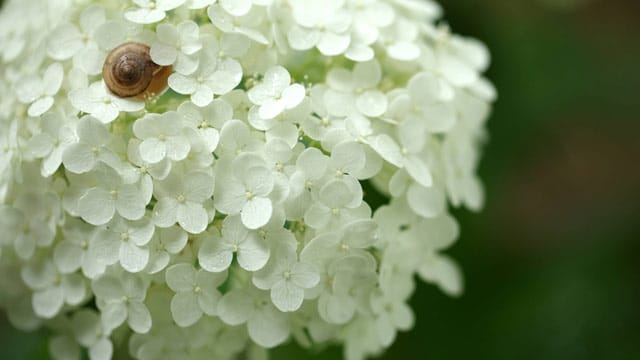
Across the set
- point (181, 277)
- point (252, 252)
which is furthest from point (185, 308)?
point (252, 252)

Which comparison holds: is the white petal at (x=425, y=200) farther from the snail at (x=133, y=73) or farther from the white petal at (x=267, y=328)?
the snail at (x=133, y=73)

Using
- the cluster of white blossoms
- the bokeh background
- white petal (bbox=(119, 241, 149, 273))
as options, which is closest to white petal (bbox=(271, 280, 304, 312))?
the cluster of white blossoms

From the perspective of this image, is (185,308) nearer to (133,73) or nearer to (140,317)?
(140,317)

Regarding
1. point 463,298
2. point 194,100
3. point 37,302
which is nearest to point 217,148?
point 194,100

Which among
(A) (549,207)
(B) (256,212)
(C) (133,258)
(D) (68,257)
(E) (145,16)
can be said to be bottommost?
(A) (549,207)

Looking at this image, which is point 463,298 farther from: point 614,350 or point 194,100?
point 194,100

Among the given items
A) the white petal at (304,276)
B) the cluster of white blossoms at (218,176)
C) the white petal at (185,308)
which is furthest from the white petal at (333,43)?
the white petal at (185,308)
